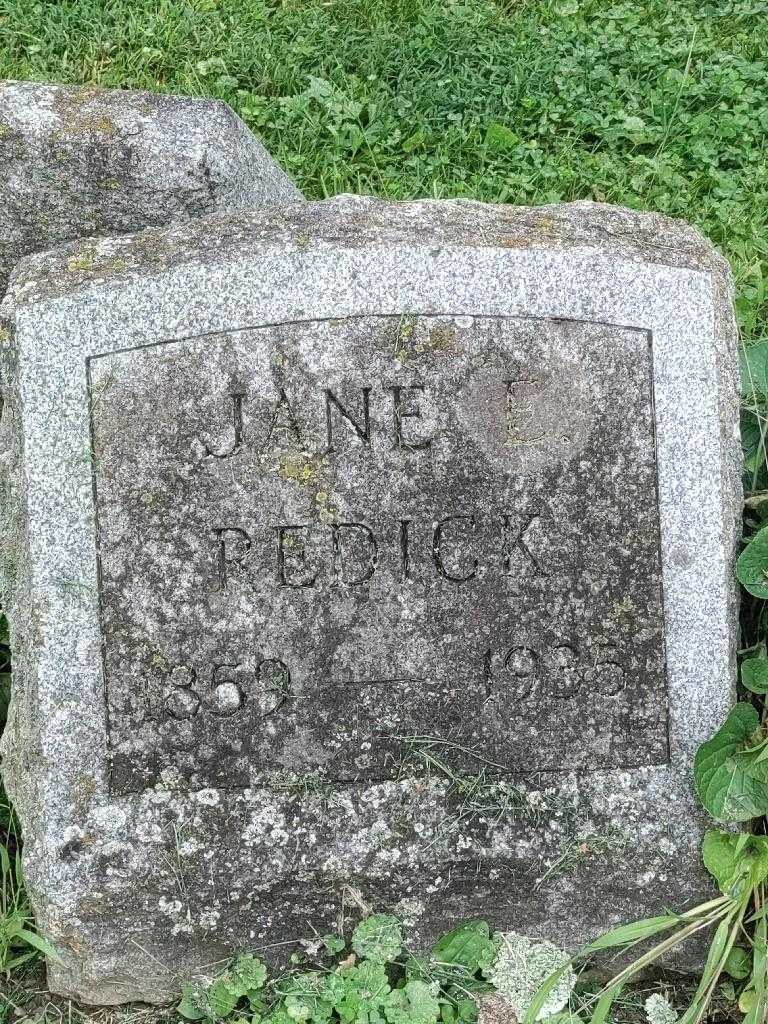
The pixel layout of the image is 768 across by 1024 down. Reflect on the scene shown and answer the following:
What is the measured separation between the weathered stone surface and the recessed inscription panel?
2.36 ft

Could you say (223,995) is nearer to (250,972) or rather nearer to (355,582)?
(250,972)

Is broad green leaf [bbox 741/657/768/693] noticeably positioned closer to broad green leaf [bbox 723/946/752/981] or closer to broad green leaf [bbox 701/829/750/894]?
broad green leaf [bbox 701/829/750/894]

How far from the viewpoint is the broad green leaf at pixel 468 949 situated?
228cm

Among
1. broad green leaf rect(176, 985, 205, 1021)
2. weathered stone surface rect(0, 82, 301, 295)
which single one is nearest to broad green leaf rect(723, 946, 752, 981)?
broad green leaf rect(176, 985, 205, 1021)

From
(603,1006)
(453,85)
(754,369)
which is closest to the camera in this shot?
(603,1006)

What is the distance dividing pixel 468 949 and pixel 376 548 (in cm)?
89

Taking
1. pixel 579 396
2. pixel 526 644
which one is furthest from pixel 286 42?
pixel 526 644

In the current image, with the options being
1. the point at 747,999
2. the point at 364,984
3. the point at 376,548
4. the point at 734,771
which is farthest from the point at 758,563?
the point at 364,984

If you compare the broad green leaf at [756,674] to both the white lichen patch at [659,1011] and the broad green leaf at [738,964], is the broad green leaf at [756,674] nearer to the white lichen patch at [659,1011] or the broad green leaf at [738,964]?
the broad green leaf at [738,964]

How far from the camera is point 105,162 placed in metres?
2.70

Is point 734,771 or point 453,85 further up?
point 453,85

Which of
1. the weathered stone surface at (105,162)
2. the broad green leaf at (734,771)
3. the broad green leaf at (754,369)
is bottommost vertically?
the broad green leaf at (734,771)

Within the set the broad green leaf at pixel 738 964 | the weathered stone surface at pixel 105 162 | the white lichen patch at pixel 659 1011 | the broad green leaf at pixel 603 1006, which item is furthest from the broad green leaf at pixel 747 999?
the weathered stone surface at pixel 105 162

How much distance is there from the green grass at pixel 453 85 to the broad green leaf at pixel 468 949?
7.68ft
